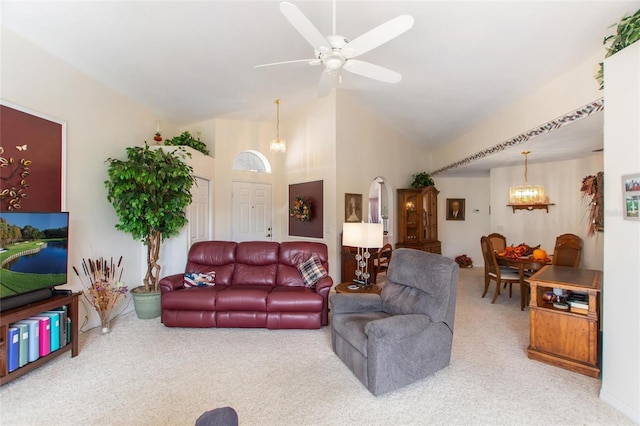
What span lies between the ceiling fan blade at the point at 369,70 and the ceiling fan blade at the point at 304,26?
262 millimetres

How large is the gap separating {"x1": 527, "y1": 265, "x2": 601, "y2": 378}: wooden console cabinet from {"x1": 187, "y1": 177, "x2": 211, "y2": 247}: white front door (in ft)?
14.9

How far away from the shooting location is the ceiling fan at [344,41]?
1699 millimetres

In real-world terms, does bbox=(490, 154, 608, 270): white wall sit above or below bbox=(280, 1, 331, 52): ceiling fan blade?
below

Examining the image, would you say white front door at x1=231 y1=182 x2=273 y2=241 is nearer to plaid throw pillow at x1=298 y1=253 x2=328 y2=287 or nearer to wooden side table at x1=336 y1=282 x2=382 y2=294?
plaid throw pillow at x1=298 y1=253 x2=328 y2=287

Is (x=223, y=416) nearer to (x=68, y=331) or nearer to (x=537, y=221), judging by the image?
(x=68, y=331)

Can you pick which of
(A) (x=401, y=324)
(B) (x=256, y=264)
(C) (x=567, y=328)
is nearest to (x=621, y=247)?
(C) (x=567, y=328)

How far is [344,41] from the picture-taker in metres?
1.97

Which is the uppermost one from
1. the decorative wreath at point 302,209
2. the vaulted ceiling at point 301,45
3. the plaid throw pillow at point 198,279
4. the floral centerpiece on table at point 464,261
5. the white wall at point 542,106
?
the vaulted ceiling at point 301,45

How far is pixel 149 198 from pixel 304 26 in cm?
284

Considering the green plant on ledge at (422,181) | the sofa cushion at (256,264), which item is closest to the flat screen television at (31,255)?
the sofa cushion at (256,264)

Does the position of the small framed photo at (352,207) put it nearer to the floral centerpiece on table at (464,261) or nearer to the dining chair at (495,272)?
the dining chair at (495,272)

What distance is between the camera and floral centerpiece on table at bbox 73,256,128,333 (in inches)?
123

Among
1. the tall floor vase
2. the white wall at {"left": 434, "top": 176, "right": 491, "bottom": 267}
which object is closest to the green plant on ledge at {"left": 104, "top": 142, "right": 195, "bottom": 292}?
the tall floor vase

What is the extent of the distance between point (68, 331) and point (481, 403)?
3554 mm
